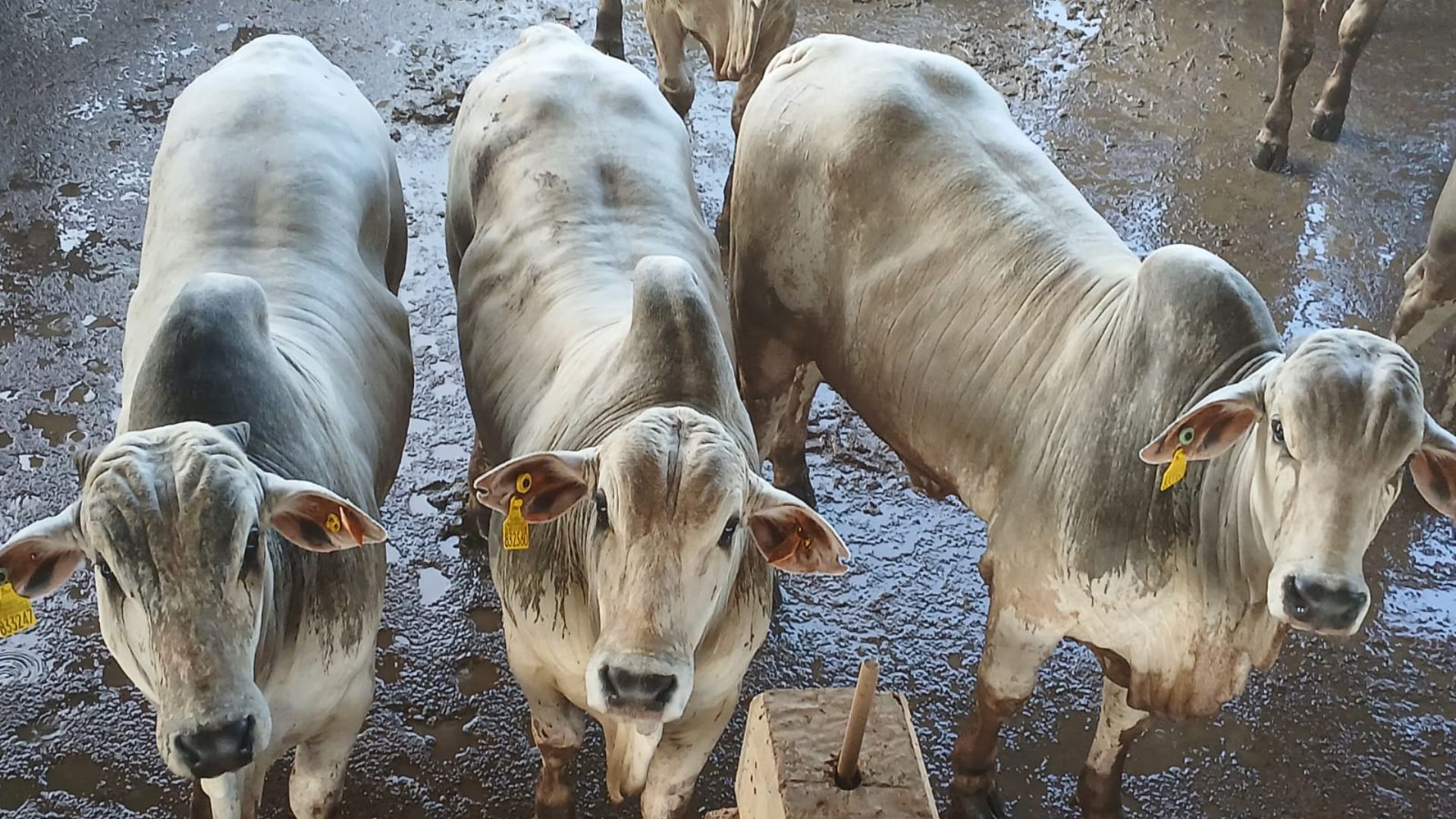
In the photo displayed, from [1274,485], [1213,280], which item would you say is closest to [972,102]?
[1213,280]

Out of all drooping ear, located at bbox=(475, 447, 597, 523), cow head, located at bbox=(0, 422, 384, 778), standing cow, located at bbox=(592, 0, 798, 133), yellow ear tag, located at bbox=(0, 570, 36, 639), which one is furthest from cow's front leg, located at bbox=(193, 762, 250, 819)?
standing cow, located at bbox=(592, 0, 798, 133)

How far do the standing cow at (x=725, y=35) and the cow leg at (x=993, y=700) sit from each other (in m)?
2.98

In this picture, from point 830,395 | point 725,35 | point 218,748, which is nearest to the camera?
point 218,748

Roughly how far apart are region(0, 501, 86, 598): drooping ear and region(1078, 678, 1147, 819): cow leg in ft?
8.27

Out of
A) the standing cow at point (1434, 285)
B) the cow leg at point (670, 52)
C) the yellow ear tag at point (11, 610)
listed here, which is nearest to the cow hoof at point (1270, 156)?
the standing cow at point (1434, 285)

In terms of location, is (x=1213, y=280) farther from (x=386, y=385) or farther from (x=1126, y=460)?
(x=386, y=385)

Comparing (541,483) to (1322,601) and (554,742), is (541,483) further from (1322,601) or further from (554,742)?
(1322,601)

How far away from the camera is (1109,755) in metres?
3.50

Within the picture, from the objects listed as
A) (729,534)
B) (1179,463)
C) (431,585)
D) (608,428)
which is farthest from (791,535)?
(431,585)

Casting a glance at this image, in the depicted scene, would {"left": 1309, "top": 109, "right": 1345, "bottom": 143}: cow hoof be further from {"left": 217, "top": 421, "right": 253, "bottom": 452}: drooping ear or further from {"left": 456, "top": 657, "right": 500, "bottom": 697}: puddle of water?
{"left": 217, "top": 421, "right": 253, "bottom": 452}: drooping ear

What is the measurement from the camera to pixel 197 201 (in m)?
3.52

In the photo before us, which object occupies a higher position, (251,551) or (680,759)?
(251,551)

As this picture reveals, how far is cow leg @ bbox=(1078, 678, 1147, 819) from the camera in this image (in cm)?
337

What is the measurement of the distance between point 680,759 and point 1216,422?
149 centimetres
